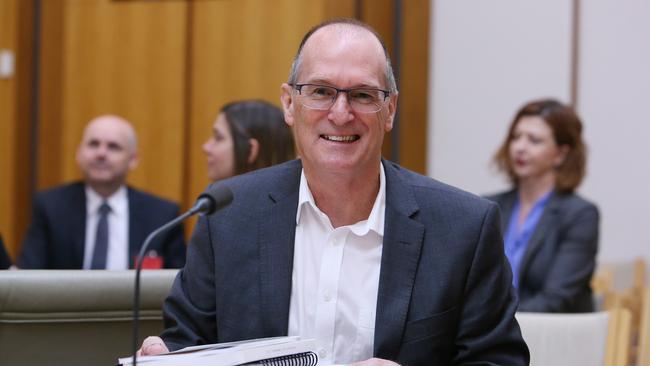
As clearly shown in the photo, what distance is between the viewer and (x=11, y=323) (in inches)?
90.4

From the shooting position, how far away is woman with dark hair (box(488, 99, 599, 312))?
4559mm

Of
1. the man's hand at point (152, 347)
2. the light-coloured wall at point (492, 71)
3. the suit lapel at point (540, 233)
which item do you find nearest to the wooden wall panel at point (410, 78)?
the light-coloured wall at point (492, 71)

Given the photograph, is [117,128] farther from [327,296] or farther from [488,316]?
[488,316]

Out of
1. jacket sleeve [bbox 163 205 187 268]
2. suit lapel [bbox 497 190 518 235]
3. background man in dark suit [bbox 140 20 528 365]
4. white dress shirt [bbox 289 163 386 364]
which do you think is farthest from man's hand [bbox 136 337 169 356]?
suit lapel [bbox 497 190 518 235]

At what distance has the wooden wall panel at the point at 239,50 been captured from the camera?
6.41 metres

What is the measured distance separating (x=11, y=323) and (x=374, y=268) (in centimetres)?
83

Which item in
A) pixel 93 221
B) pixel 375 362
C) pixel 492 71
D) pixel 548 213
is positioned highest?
pixel 492 71

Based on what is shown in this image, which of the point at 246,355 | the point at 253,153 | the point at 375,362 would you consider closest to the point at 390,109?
the point at 375,362

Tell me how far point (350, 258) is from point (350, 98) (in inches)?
14.7

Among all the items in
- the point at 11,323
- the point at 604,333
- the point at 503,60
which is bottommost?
the point at 604,333

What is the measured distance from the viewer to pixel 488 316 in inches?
89.9

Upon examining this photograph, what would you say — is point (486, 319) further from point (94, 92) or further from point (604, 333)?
point (94, 92)

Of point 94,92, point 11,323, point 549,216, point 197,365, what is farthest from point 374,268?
point 94,92

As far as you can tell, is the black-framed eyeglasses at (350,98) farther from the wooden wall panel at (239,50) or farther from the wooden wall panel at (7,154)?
the wooden wall panel at (7,154)
